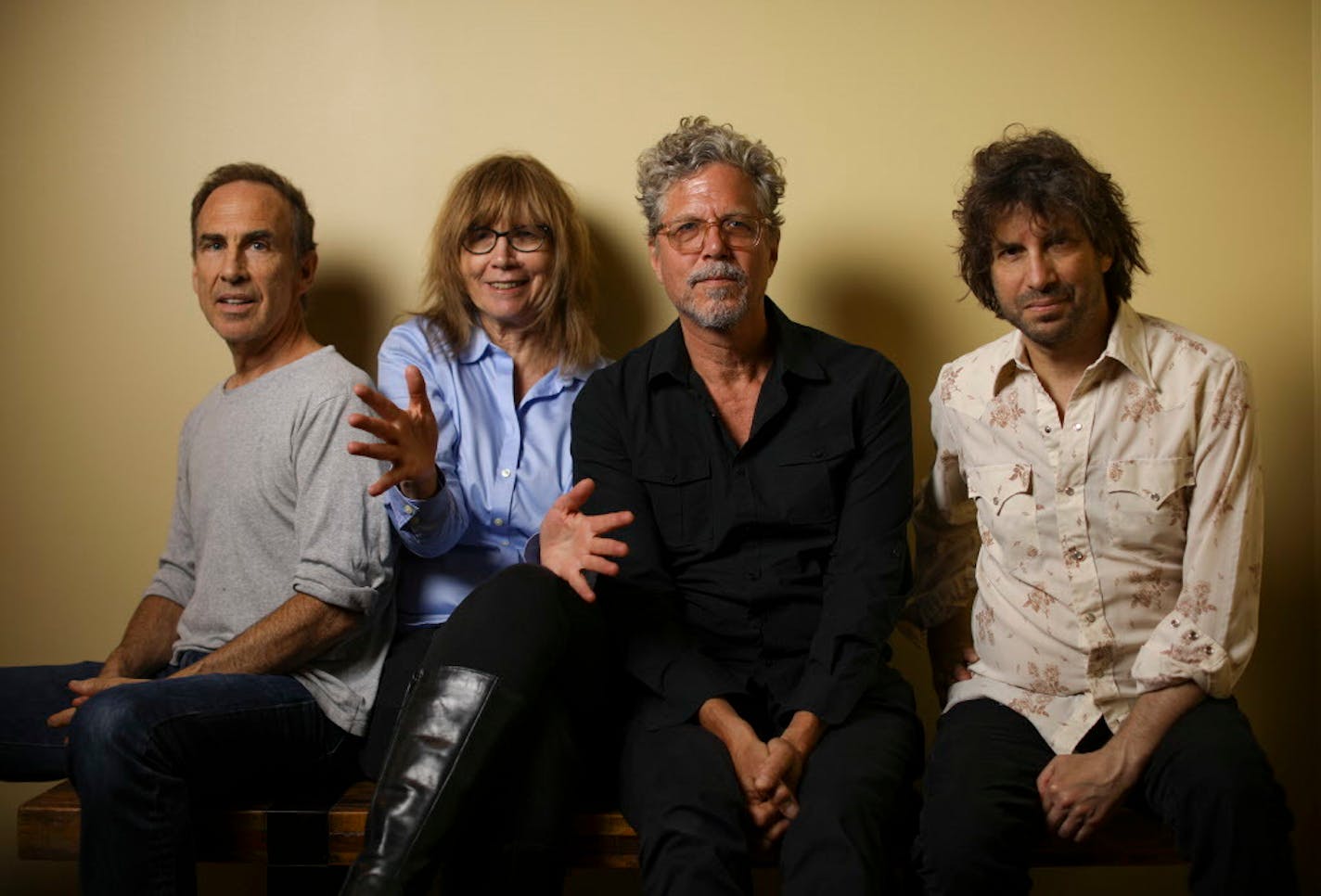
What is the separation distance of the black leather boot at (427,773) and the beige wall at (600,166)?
1.22 meters

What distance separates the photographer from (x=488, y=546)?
2.51m

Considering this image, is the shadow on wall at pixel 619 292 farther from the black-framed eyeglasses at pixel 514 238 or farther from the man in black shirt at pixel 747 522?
the man in black shirt at pixel 747 522

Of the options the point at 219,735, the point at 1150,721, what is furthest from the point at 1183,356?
the point at 219,735

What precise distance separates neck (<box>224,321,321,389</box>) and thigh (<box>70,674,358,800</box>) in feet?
2.33

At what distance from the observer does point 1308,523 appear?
2.74 m

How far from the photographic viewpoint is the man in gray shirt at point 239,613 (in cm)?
198

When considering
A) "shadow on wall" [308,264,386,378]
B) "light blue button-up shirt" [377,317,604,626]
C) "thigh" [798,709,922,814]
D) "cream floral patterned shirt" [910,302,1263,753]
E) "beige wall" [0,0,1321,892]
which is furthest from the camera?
"shadow on wall" [308,264,386,378]

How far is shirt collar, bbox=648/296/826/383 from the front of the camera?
229 centimetres

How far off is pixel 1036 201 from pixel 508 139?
1.29 metres

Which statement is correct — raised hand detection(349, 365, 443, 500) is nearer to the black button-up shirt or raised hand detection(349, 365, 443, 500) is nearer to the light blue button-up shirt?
the light blue button-up shirt

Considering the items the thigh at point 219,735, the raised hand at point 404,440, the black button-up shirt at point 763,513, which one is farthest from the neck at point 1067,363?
the thigh at point 219,735

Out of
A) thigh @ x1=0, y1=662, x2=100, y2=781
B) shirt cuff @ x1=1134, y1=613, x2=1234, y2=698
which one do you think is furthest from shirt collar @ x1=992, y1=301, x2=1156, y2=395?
thigh @ x1=0, y1=662, x2=100, y2=781

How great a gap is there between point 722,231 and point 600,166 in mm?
619

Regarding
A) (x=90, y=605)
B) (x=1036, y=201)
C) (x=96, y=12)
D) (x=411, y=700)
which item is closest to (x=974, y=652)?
(x=1036, y=201)
